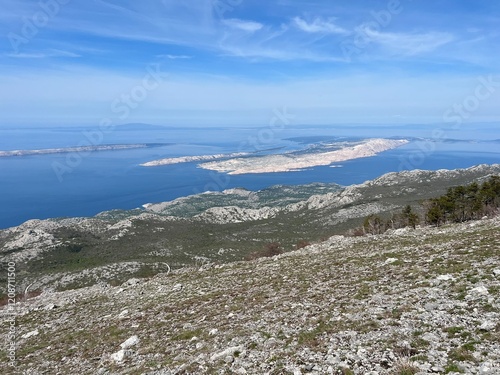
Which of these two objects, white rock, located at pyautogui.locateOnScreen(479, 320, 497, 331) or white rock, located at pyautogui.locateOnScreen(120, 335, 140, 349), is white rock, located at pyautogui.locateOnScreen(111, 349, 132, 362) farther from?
white rock, located at pyautogui.locateOnScreen(479, 320, 497, 331)

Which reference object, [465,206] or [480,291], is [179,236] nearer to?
[465,206]

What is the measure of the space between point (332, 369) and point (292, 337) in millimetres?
3066

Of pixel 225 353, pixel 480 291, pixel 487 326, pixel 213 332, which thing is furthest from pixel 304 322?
pixel 480 291

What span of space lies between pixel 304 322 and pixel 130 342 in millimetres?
7672

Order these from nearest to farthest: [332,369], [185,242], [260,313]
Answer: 1. [332,369]
2. [260,313]
3. [185,242]

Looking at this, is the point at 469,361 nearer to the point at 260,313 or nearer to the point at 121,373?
the point at 260,313

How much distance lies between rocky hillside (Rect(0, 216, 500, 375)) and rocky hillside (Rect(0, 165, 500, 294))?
64.7 m

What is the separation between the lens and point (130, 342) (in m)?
15.6

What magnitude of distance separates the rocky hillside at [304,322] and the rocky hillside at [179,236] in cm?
6474

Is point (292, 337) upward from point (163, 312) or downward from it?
upward

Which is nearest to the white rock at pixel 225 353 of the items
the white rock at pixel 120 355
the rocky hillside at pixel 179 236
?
the white rock at pixel 120 355

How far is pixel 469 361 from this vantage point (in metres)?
9.05

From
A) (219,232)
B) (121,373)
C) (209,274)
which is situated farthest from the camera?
(219,232)

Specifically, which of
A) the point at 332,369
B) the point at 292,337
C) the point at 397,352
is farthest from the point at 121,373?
the point at 397,352
